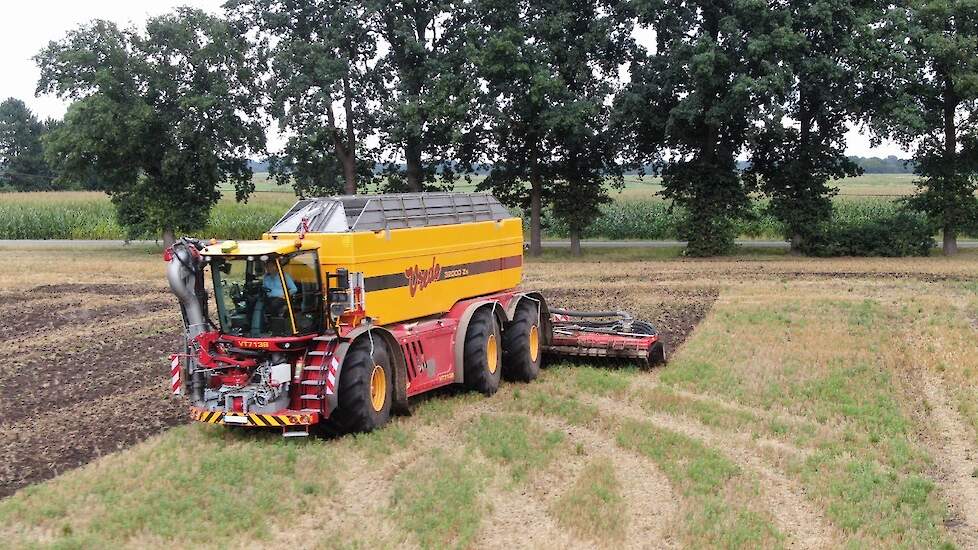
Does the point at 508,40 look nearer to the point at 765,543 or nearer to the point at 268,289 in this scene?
the point at 268,289

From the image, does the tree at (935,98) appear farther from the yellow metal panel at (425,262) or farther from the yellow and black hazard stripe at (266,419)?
the yellow and black hazard stripe at (266,419)

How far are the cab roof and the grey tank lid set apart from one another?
2.37 ft

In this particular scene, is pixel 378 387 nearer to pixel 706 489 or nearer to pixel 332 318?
pixel 332 318

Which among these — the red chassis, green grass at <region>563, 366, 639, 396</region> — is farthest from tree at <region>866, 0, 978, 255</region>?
the red chassis

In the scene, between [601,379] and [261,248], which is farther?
[601,379]

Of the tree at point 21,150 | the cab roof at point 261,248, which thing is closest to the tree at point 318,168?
the cab roof at point 261,248

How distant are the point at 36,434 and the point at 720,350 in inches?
493

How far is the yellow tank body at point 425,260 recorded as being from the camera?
13.9m

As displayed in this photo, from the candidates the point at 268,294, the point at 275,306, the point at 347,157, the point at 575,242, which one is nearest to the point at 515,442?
the point at 275,306

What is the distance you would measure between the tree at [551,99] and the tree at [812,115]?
637 cm

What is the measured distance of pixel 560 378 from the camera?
17.5 m

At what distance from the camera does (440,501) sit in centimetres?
1096

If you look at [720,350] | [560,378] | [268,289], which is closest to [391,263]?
[268,289]

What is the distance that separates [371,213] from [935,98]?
3128 centimetres
